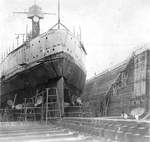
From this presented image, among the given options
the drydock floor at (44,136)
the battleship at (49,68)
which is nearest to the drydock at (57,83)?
the battleship at (49,68)

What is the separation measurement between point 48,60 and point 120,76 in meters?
4.72

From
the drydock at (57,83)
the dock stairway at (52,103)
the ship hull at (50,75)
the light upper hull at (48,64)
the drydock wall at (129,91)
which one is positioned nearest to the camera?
the drydock wall at (129,91)

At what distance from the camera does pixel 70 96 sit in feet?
51.0

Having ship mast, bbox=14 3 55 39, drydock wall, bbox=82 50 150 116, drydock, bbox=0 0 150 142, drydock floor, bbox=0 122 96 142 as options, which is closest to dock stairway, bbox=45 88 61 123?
drydock, bbox=0 0 150 142

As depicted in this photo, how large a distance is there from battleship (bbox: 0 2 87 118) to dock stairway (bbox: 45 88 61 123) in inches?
Answer: 7.9

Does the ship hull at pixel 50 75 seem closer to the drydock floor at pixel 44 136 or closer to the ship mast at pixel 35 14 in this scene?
the ship mast at pixel 35 14

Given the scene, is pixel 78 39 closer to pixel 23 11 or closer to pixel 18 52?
pixel 18 52

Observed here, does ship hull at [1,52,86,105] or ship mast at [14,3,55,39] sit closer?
ship hull at [1,52,86,105]

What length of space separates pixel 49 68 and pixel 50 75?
363 millimetres

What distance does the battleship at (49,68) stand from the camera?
584 inches

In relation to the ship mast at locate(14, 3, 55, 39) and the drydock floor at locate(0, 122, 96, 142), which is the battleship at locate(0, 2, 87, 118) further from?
the drydock floor at locate(0, 122, 96, 142)

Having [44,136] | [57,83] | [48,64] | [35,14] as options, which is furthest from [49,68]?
[44,136]

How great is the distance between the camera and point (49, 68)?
48.8 feet

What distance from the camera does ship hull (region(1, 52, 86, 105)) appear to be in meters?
14.8
